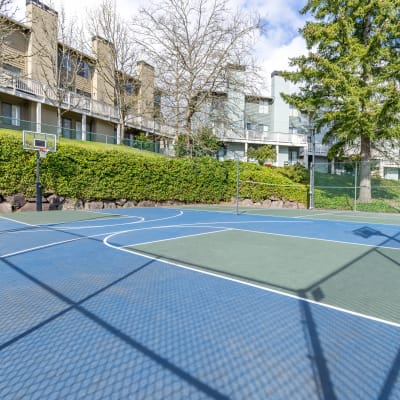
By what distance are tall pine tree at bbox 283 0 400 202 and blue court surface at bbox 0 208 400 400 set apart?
1232cm

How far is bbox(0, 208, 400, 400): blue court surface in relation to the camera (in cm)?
184

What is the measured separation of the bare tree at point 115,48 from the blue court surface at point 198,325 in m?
19.7

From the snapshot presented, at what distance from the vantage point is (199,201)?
1972 cm

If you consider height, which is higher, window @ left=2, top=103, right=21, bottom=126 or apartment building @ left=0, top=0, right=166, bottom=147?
apartment building @ left=0, top=0, right=166, bottom=147

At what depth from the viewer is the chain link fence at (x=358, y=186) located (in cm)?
1650

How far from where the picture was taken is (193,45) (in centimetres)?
2081

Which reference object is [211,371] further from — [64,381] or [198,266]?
[198,266]

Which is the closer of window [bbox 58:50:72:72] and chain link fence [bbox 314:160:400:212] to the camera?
Answer: chain link fence [bbox 314:160:400:212]

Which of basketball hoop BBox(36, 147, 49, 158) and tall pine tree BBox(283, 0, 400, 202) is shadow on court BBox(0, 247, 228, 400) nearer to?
basketball hoop BBox(36, 147, 49, 158)

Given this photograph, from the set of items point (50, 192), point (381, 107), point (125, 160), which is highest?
point (381, 107)

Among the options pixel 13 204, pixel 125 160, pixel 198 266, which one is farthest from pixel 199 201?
pixel 198 266

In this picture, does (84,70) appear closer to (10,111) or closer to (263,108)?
(10,111)

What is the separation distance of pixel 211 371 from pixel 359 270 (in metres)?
3.29

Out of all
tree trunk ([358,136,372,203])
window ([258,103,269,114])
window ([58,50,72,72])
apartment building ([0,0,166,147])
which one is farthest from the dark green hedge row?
window ([258,103,269,114])
